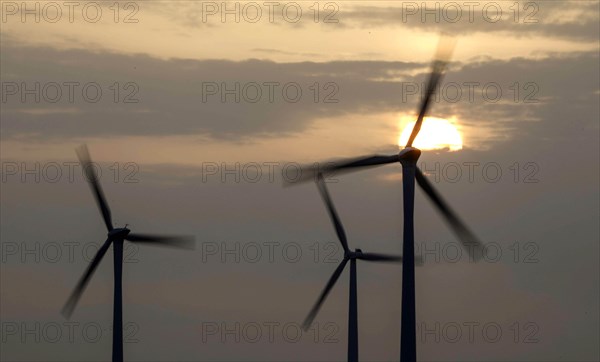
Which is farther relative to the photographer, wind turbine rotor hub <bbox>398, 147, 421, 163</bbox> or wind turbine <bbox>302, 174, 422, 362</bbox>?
wind turbine <bbox>302, 174, 422, 362</bbox>

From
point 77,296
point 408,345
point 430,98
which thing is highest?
point 430,98

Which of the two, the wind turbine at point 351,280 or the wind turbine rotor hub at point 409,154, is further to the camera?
the wind turbine at point 351,280

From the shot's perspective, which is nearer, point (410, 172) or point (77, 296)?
point (410, 172)

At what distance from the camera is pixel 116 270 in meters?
116

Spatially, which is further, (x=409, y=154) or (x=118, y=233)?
(x=118, y=233)

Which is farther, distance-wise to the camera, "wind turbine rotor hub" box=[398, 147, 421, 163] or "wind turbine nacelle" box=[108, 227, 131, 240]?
"wind turbine nacelle" box=[108, 227, 131, 240]

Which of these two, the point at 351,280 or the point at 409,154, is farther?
the point at 351,280

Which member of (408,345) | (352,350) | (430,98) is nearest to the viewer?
(408,345)

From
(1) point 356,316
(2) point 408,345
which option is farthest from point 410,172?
(1) point 356,316

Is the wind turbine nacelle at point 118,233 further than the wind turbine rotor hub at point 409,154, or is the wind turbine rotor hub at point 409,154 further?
the wind turbine nacelle at point 118,233

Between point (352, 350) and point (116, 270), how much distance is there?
2351cm

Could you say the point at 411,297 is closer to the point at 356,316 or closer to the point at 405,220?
the point at 405,220

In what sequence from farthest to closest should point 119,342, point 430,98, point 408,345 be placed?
point 119,342 → point 430,98 → point 408,345

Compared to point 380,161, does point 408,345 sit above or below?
below
